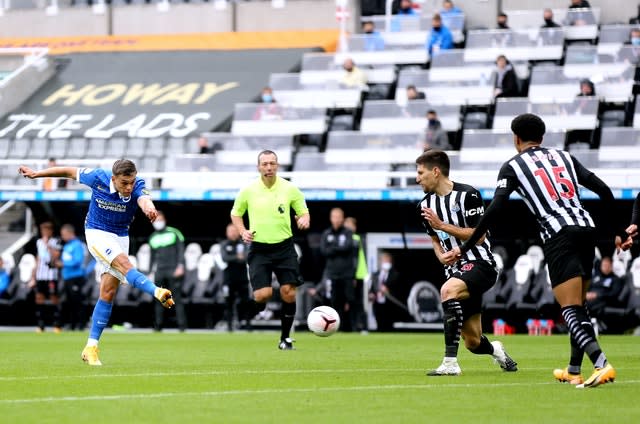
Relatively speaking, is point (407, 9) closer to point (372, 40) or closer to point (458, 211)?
point (372, 40)

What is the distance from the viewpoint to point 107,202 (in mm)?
13367

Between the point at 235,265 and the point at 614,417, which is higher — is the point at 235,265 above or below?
below

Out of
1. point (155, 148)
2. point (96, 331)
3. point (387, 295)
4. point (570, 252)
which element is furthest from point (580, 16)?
point (570, 252)

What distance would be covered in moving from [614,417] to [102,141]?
2487cm

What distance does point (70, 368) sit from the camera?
42.2 feet

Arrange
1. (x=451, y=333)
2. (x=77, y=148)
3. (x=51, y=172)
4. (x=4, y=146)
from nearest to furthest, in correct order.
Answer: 1. (x=451, y=333)
2. (x=51, y=172)
3. (x=77, y=148)
4. (x=4, y=146)

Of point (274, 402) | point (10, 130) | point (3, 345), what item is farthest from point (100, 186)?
point (10, 130)

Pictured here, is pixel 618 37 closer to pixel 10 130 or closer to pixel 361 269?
pixel 361 269

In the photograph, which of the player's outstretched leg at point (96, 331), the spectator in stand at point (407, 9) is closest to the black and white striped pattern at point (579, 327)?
the player's outstretched leg at point (96, 331)

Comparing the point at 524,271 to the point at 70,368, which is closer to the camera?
the point at 70,368

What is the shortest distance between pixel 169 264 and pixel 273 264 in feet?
28.3

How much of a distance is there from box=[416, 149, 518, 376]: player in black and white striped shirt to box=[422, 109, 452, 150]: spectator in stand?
47.5ft

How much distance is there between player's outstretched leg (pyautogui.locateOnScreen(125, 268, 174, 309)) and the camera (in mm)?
12523

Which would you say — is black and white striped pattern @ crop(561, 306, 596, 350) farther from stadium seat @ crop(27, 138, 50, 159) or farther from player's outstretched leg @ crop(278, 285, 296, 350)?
stadium seat @ crop(27, 138, 50, 159)
